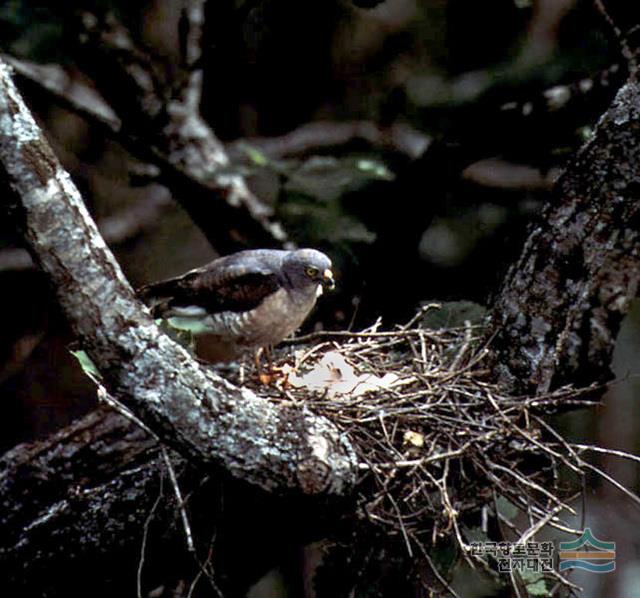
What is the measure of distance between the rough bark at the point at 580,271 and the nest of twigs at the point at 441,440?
0.46 ft

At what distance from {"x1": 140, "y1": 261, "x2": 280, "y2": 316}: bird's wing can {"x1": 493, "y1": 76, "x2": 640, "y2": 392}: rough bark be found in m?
0.94

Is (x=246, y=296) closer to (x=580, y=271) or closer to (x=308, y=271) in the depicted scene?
(x=308, y=271)

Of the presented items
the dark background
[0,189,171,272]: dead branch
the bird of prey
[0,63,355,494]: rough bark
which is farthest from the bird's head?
[0,189,171,272]: dead branch

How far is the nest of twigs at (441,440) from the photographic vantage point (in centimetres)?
395

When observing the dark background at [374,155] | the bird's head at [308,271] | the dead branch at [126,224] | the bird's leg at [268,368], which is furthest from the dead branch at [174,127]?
the dead branch at [126,224]

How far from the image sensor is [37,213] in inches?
133

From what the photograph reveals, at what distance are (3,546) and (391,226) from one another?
241 cm

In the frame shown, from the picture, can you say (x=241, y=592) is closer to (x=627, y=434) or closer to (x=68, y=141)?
(x=627, y=434)

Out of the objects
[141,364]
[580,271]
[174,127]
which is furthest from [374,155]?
[141,364]

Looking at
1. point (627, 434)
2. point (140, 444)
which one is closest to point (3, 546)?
point (140, 444)

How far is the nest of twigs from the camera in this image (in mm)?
3951

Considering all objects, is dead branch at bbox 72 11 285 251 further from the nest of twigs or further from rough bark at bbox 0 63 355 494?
rough bark at bbox 0 63 355 494

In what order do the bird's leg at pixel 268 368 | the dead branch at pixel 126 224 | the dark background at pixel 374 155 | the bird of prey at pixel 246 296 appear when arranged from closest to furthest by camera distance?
the bird's leg at pixel 268 368
the bird of prey at pixel 246 296
the dark background at pixel 374 155
the dead branch at pixel 126 224

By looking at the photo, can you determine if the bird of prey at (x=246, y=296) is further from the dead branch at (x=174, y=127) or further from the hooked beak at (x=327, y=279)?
the dead branch at (x=174, y=127)
